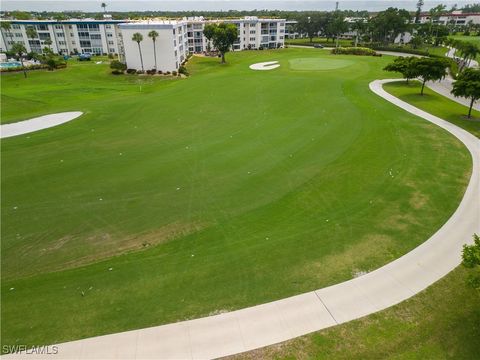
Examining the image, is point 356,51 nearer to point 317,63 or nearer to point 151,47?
point 317,63

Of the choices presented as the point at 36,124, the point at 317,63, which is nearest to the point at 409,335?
the point at 36,124

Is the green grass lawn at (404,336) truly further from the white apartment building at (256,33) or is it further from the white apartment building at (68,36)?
the white apartment building at (68,36)

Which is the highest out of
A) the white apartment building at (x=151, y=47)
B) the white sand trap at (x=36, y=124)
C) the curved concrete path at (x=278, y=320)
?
the white apartment building at (x=151, y=47)

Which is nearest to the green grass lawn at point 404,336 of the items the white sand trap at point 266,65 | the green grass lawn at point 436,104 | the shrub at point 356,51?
the green grass lawn at point 436,104

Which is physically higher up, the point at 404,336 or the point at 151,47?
the point at 151,47

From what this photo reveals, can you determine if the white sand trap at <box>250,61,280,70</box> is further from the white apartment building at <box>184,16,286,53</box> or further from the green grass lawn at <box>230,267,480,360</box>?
the green grass lawn at <box>230,267,480,360</box>
